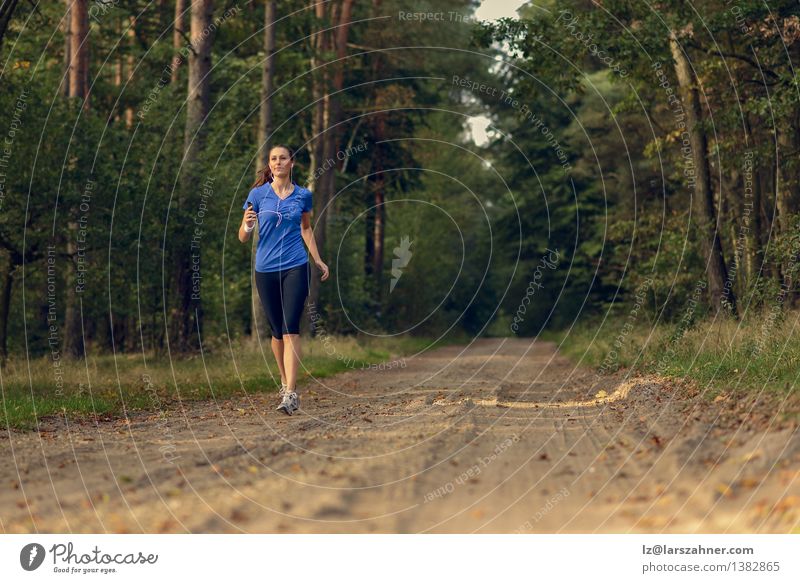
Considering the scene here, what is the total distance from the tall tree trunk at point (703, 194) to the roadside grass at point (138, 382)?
301 inches

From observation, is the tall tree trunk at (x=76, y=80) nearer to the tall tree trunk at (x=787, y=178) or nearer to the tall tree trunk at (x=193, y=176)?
the tall tree trunk at (x=193, y=176)

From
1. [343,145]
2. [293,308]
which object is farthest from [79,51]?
[293,308]

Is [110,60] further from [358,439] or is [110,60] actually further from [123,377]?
[358,439]

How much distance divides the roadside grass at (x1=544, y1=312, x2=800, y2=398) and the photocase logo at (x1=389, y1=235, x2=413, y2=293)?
28.7 m

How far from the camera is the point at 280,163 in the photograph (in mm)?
11094

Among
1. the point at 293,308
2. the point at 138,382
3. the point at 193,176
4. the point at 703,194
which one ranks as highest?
the point at 193,176

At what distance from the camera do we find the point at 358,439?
8.84 m

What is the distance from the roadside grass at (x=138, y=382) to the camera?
40.9 feet

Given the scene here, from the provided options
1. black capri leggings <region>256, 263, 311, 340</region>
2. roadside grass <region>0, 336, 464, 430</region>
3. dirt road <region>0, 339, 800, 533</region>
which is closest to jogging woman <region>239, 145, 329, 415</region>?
black capri leggings <region>256, 263, 311, 340</region>

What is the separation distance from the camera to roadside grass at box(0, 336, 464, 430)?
40.9 ft

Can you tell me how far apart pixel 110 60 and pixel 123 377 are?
20348mm

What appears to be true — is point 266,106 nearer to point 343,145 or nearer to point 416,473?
point 343,145

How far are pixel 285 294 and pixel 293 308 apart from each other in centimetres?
21
